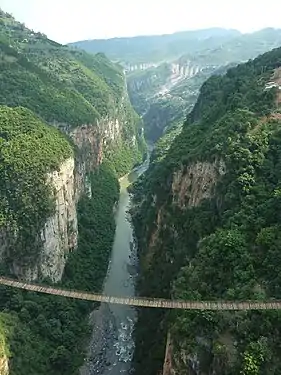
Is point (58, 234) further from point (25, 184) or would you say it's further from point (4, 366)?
point (4, 366)

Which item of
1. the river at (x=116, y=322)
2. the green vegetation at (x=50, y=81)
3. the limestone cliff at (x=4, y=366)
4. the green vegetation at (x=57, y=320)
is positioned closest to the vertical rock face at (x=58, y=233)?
the green vegetation at (x=57, y=320)

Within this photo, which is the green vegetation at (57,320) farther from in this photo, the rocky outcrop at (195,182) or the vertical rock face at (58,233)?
the rocky outcrop at (195,182)

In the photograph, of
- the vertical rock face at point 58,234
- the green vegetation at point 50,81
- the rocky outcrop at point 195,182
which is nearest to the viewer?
the rocky outcrop at point 195,182

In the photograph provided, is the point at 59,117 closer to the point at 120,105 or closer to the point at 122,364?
the point at 122,364

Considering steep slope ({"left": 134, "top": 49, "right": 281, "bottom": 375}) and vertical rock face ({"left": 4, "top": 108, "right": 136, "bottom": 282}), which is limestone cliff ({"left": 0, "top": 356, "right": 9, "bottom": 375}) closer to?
steep slope ({"left": 134, "top": 49, "right": 281, "bottom": 375})

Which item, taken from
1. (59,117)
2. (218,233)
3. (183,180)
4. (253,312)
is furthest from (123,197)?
(253,312)

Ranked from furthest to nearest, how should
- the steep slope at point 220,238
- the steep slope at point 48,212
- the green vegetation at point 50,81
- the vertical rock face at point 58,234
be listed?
the green vegetation at point 50,81 < the vertical rock face at point 58,234 < the steep slope at point 48,212 < the steep slope at point 220,238

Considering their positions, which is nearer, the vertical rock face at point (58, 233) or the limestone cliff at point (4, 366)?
the limestone cliff at point (4, 366)

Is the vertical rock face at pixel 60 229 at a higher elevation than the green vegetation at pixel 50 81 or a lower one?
lower
